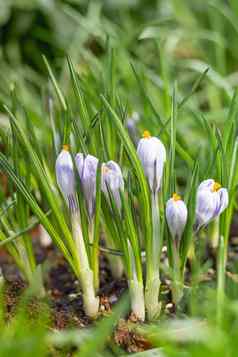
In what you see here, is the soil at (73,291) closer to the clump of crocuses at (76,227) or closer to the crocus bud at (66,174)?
the clump of crocuses at (76,227)

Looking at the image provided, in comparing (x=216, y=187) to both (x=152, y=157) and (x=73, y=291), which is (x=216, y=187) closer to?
(x=152, y=157)

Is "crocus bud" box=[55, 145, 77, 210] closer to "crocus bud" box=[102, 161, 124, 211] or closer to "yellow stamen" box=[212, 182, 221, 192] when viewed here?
"crocus bud" box=[102, 161, 124, 211]

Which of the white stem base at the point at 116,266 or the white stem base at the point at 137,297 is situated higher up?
the white stem base at the point at 116,266

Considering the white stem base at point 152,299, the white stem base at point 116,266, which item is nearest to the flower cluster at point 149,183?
the white stem base at point 152,299

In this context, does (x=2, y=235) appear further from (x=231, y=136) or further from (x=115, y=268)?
(x=231, y=136)

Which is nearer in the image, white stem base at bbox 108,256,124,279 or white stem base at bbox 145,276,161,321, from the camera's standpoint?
white stem base at bbox 145,276,161,321

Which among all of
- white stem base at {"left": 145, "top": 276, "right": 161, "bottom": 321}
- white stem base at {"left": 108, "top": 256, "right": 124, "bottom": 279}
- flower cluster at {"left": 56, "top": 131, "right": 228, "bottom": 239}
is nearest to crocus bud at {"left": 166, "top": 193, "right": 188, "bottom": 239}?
flower cluster at {"left": 56, "top": 131, "right": 228, "bottom": 239}
